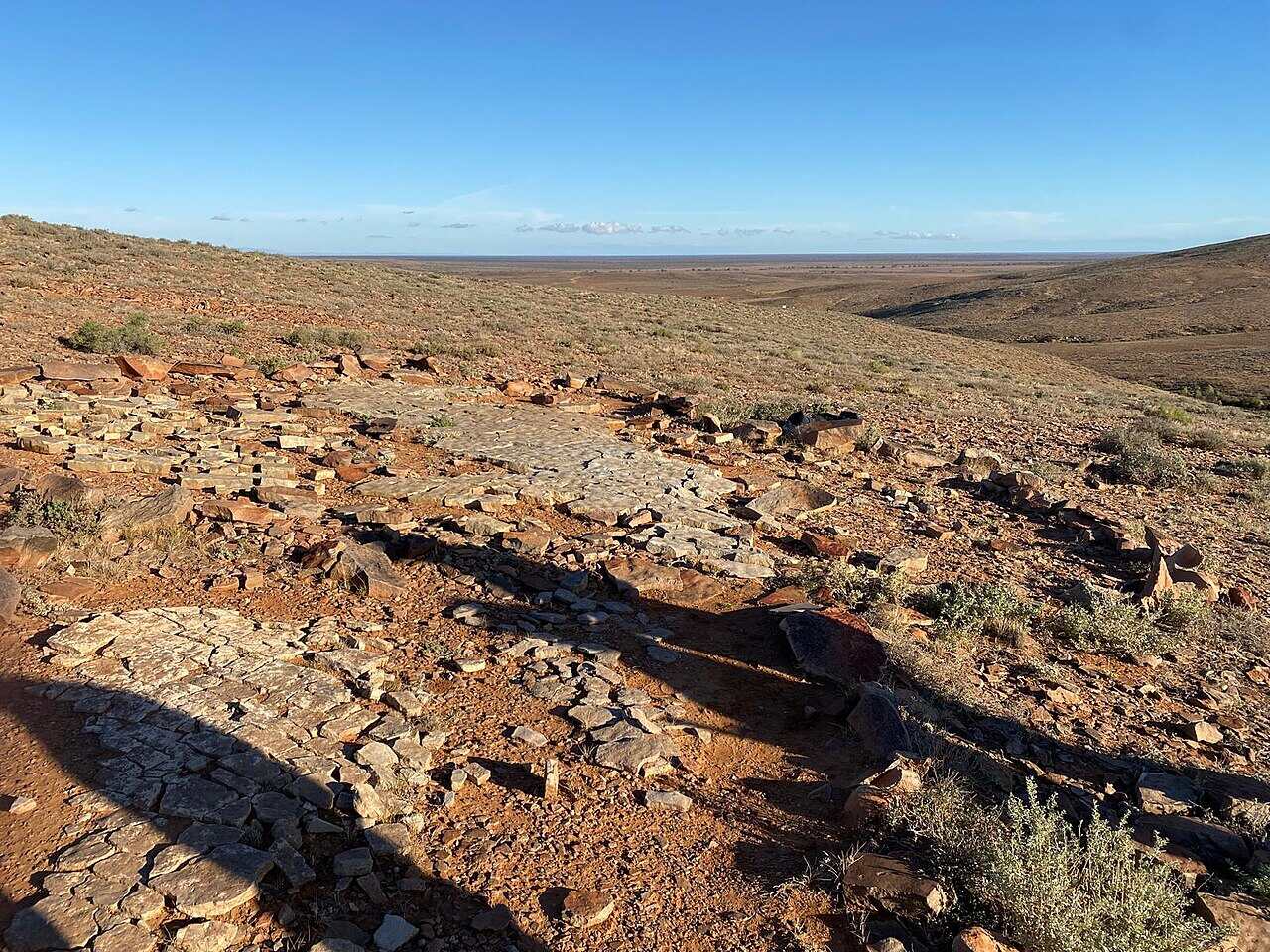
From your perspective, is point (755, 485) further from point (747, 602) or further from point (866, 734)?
point (866, 734)

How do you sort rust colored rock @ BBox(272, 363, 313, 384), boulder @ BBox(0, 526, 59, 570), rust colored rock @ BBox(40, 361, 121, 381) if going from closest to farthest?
boulder @ BBox(0, 526, 59, 570), rust colored rock @ BBox(40, 361, 121, 381), rust colored rock @ BBox(272, 363, 313, 384)

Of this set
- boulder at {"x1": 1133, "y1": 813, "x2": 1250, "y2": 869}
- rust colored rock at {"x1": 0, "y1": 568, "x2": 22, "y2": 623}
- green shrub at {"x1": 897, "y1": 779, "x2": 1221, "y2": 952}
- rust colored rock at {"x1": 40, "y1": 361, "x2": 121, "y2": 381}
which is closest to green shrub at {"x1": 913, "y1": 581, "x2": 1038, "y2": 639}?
boulder at {"x1": 1133, "y1": 813, "x2": 1250, "y2": 869}

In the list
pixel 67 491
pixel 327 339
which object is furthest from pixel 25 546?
pixel 327 339

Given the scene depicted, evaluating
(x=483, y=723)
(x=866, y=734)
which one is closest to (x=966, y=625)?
(x=866, y=734)

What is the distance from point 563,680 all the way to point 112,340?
465 inches

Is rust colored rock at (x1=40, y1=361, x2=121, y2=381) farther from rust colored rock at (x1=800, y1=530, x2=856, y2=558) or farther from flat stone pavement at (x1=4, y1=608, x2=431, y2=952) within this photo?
rust colored rock at (x1=800, y1=530, x2=856, y2=558)

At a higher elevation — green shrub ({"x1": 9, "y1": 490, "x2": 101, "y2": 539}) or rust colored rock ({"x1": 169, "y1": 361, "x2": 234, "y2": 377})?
rust colored rock ({"x1": 169, "y1": 361, "x2": 234, "y2": 377})

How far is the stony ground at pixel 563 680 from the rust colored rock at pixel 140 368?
1.23 metres

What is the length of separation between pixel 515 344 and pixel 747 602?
13959 millimetres

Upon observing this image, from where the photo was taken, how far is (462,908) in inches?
126

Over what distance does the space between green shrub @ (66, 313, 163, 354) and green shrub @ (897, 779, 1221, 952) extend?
13.7 meters

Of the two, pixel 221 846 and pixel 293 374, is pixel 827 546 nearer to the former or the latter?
pixel 221 846

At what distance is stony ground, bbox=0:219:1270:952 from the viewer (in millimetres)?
3234

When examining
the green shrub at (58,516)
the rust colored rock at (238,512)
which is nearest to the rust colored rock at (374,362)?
the rust colored rock at (238,512)
